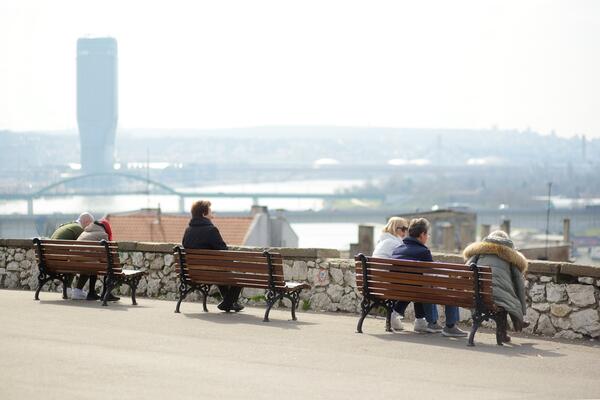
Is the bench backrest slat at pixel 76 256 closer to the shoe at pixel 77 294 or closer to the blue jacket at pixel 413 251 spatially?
the shoe at pixel 77 294

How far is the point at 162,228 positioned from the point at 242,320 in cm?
4864

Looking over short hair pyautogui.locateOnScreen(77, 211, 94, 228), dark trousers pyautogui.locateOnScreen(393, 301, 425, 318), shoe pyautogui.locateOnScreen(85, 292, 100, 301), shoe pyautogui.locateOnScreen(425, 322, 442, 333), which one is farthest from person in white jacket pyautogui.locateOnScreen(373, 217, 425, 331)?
short hair pyautogui.locateOnScreen(77, 211, 94, 228)

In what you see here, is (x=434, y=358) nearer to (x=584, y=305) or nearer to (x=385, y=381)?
(x=385, y=381)

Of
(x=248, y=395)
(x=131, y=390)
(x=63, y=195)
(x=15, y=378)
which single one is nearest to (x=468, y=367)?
(x=248, y=395)

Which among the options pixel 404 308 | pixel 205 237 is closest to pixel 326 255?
pixel 205 237

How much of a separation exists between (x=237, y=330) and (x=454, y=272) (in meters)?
1.88

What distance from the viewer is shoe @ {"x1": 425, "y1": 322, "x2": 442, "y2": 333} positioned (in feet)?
35.0

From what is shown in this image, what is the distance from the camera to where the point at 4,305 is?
1205cm

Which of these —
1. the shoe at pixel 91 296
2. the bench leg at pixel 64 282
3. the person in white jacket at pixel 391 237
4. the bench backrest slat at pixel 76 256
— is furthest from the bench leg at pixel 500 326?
the bench leg at pixel 64 282

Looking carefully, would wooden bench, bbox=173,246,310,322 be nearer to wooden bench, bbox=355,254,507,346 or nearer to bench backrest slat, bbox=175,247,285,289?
bench backrest slat, bbox=175,247,285,289

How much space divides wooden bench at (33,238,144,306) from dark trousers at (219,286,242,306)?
1.06m

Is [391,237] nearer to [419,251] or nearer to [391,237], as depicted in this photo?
[391,237]

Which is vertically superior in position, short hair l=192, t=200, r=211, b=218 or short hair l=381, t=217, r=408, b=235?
short hair l=192, t=200, r=211, b=218

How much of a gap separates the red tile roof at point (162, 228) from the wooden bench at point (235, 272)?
4280cm
